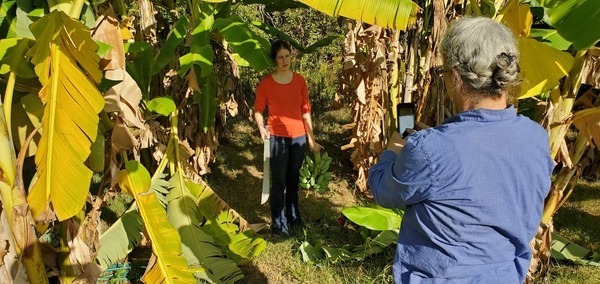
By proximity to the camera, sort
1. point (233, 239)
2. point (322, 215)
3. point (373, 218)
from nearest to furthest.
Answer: point (373, 218), point (233, 239), point (322, 215)

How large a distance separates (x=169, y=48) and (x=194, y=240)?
1324 mm

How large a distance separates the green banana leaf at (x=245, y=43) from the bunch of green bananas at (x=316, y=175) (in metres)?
1.40

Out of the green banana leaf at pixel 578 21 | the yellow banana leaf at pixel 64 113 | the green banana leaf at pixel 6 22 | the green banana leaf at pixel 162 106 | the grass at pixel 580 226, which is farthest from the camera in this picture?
the grass at pixel 580 226

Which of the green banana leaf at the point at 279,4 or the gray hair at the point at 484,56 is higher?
the green banana leaf at the point at 279,4

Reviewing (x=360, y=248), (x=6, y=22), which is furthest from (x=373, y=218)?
(x=6, y=22)

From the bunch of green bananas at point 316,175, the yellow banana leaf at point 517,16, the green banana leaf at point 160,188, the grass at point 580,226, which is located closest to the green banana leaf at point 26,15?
the green banana leaf at point 160,188

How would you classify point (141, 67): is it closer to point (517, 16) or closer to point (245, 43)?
point (245, 43)

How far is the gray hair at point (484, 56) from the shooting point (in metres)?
1.24

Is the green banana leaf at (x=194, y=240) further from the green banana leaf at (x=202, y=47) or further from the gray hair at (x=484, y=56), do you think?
the gray hair at (x=484, y=56)

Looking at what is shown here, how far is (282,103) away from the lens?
3.81 metres

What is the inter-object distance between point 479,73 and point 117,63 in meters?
1.73

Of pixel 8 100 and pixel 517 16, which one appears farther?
pixel 517 16

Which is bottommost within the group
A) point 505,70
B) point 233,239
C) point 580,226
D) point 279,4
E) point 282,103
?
point 580,226

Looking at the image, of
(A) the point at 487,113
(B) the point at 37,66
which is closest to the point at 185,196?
(B) the point at 37,66
